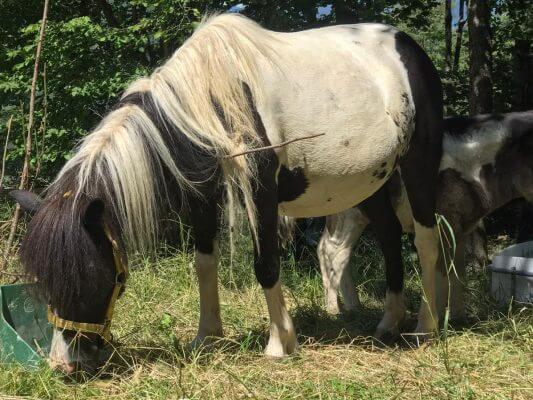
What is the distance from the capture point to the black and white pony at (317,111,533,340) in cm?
502

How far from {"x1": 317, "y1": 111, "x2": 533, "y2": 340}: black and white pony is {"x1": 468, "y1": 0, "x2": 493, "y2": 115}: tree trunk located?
1.17 m

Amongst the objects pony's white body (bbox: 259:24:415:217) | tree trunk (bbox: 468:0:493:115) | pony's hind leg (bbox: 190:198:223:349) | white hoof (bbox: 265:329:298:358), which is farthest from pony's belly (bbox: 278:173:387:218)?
tree trunk (bbox: 468:0:493:115)

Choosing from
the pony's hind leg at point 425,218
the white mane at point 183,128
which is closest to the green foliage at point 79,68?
the white mane at point 183,128

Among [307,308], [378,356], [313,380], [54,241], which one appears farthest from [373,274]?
[54,241]

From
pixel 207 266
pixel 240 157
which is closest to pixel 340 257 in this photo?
pixel 207 266

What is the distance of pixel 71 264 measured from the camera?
2.82 meters

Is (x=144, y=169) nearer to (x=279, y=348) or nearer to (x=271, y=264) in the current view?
(x=271, y=264)

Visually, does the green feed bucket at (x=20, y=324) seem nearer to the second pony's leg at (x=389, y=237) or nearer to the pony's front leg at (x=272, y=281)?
the pony's front leg at (x=272, y=281)

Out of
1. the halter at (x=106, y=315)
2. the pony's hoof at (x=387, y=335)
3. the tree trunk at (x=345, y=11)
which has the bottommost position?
the pony's hoof at (x=387, y=335)

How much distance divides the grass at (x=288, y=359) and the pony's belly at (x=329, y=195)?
2.62ft

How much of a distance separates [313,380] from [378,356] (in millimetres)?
698

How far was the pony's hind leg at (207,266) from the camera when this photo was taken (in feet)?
12.0

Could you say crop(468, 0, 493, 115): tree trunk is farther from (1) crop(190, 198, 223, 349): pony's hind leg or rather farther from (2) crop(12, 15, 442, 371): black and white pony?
(1) crop(190, 198, 223, 349): pony's hind leg

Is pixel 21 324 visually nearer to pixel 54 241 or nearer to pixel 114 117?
pixel 54 241
